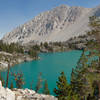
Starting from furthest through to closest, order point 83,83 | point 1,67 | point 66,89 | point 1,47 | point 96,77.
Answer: point 1,47
point 1,67
point 83,83
point 66,89
point 96,77

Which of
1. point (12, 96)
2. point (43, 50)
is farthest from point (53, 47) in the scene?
point (12, 96)

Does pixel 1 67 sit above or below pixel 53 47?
below

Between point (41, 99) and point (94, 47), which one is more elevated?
Result: point (94, 47)

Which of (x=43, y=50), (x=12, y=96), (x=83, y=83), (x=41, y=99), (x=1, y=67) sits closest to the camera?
(x=12, y=96)

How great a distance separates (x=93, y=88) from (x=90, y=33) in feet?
58.3

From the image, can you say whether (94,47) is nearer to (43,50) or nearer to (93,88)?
(93,88)

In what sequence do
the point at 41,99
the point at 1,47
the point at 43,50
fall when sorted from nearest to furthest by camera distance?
the point at 41,99
the point at 1,47
the point at 43,50

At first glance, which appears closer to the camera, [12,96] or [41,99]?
[12,96]

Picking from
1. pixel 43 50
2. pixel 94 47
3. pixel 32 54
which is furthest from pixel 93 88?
pixel 43 50

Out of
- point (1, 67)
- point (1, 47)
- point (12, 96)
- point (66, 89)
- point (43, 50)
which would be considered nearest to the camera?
point (12, 96)

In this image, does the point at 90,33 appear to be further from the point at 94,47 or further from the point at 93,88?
the point at 93,88

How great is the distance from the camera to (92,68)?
1466 centimetres

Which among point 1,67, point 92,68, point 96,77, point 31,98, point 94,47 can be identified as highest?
point 94,47

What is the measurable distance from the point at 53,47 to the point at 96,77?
164492mm
